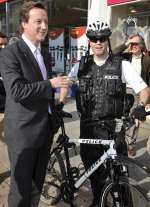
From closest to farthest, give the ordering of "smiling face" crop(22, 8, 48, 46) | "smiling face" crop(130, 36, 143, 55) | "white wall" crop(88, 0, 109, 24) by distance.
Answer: "smiling face" crop(22, 8, 48, 46)
"smiling face" crop(130, 36, 143, 55)
"white wall" crop(88, 0, 109, 24)

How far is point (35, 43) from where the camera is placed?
2.61 metres

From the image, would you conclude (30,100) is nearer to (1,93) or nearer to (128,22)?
(1,93)

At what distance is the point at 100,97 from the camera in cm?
317

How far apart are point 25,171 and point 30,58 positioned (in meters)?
0.87

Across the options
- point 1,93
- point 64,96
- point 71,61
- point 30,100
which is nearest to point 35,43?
point 30,100

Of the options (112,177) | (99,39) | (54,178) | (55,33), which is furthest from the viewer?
(55,33)

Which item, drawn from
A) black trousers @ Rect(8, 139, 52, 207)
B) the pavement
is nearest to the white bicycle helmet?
black trousers @ Rect(8, 139, 52, 207)

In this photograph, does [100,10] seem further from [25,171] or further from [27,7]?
[25,171]

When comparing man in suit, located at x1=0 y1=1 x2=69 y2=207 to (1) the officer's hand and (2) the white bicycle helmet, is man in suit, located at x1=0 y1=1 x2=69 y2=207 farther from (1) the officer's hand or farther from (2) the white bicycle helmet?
(1) the officer's hand

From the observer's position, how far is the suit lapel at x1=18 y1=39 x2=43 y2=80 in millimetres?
2531

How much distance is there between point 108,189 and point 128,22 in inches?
248

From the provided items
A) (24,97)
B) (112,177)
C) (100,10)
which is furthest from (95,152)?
(100,10)

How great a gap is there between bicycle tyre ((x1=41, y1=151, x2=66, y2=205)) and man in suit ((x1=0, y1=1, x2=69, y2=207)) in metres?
0.52

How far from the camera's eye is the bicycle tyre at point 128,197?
291 centimetres
